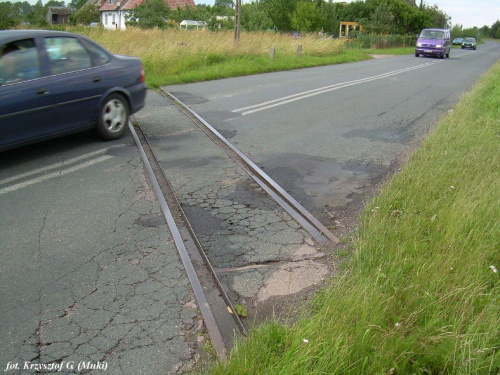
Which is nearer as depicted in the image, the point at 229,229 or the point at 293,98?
the point at 229,229

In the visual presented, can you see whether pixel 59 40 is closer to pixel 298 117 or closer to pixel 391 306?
pixel 298 117

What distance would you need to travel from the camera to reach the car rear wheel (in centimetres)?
775

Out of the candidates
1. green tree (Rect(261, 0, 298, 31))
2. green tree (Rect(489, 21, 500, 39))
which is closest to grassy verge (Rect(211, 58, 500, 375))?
green tree (Rect(261, 0, 298, 31))

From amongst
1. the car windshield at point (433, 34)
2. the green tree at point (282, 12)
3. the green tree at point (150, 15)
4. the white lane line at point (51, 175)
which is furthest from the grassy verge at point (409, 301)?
the green tree at point (282, 12)

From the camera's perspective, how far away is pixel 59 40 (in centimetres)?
723

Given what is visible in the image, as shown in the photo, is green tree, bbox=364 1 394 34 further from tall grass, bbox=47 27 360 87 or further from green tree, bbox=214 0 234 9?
green tree, bbox=214 0 234 9

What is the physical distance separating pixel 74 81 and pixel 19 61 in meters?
0.81

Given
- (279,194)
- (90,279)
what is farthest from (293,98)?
(90,279)

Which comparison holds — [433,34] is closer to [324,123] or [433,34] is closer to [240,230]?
[324,123]

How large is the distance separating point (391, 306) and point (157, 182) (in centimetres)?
369

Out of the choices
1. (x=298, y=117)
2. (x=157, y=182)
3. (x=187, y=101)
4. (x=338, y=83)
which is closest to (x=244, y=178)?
(x=157, y=182)

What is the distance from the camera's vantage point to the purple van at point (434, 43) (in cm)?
3456

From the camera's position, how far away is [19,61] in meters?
6.56

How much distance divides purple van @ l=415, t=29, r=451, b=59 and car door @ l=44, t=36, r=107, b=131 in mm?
31684
